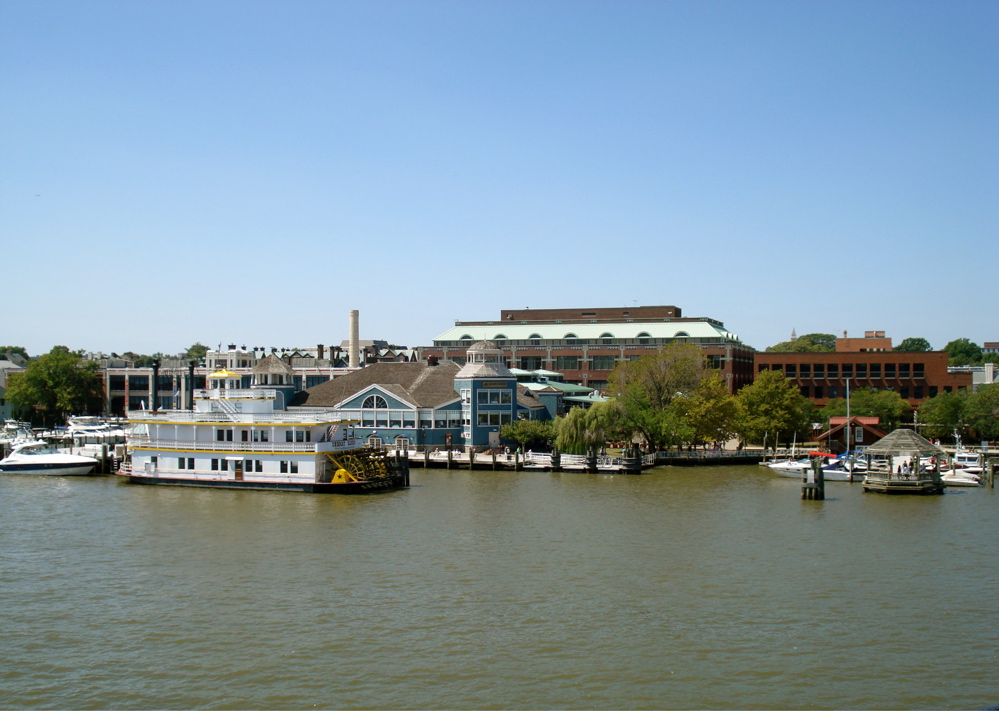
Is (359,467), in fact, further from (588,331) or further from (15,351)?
(15,351)

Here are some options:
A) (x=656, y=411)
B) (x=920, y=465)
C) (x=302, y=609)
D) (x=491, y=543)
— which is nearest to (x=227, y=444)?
(x=491, y=543)

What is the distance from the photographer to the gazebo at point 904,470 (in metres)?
61.6

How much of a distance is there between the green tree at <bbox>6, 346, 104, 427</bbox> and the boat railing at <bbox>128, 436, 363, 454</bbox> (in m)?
72.1

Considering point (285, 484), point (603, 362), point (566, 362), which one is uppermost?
point (566, 362)

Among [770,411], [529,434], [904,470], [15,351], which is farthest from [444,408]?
[15,351]

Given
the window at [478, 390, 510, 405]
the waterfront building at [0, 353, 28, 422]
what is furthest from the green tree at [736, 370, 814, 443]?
the waterfront building at [0, 353, 28, 422]

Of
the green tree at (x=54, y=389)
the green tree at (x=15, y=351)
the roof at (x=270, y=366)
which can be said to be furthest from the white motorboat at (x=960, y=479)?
the green tree at (x=15, y=351)

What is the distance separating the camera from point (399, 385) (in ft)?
290

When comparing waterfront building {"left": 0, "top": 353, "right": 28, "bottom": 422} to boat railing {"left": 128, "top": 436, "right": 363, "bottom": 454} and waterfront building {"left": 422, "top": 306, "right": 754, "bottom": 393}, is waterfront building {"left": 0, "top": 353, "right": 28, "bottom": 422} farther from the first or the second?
boat railing {"left": 128, "top": 436, "right": 363, "bottom": 454}

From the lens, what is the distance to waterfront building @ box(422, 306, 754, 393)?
4676 inches

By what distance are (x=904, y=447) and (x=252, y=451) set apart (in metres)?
43.8

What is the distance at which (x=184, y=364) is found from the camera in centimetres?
14262

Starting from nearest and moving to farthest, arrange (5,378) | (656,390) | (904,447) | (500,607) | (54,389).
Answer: (500,607)
(904,447)
(656,390)
(54,389)
(5,378)

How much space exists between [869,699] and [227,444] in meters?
48.8
